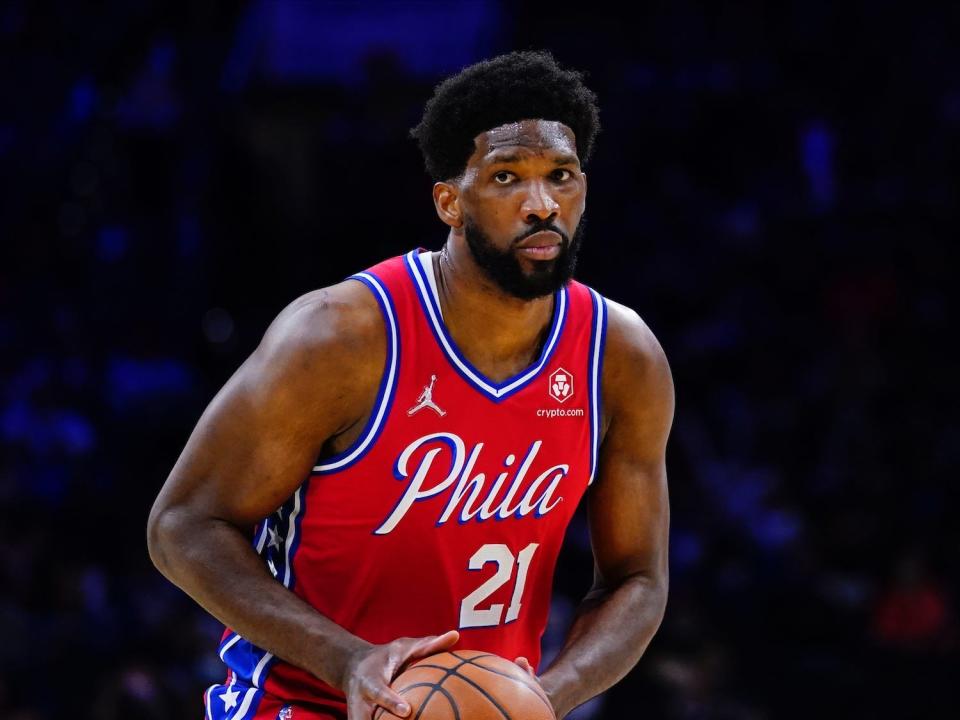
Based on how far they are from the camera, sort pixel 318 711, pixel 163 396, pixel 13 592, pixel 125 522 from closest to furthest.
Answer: pixel 318 711
pixel 13 592
pixel 125 522
pixel 163 396

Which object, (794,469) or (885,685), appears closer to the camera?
(885,685)

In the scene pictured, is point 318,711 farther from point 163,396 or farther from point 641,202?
point 641,202

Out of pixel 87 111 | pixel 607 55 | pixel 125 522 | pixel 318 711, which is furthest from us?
pixel 607 55

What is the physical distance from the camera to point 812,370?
9000 mm

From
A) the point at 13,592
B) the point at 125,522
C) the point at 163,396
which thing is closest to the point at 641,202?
the point at 163,396

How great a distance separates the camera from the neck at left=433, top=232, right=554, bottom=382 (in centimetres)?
357

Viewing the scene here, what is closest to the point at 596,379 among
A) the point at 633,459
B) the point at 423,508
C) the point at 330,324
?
the point at 633,459

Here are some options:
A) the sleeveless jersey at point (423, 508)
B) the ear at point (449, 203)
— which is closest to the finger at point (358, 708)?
the sleeveless jersey at point (423, 508)

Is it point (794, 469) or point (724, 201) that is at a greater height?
point (724, 201)

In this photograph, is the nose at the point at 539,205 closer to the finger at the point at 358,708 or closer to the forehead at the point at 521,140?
the forehead at the point at 521,140

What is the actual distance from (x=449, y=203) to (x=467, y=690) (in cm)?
125

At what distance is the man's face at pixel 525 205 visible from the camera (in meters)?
3.40

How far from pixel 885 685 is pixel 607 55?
5.24 meters

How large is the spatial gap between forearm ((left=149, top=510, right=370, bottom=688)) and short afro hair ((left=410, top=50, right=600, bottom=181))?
3.44 ft
